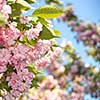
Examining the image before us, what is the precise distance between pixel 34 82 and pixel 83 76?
6627mm

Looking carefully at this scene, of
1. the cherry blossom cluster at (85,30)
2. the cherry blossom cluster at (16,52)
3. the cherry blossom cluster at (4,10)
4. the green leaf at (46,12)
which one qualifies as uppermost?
the cherry blossom cluster at (4,10)

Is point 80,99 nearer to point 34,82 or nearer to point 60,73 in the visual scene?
point 60,73

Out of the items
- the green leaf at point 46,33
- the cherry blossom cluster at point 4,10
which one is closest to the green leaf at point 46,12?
the green leaf at point 46,33

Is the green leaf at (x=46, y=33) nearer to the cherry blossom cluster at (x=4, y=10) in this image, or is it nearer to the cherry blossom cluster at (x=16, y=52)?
the cherry blossom cluster at (x=16, y=52)

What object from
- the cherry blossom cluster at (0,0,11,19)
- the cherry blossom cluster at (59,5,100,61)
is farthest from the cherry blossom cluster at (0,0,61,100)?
the cherry blossom cluster at (59,5,100,61)

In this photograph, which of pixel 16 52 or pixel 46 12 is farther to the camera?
pixel 46 12

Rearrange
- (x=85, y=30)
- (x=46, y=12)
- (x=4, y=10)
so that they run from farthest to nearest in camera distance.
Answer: (x=85, y=30), (x=46, y=12), (x=4, y=10)

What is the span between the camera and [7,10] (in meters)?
2.13

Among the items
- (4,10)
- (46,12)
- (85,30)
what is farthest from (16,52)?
(85,30)

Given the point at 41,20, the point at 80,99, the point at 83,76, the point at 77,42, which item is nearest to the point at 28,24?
the point at 41,20

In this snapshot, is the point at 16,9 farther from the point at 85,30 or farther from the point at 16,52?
the point at 85,30

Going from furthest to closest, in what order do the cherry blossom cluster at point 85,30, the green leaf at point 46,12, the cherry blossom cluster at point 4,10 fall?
the cherry blossom cluster at point 85,30
the green leaf at point 46,12
the cherry blossom cluster at point 4,10

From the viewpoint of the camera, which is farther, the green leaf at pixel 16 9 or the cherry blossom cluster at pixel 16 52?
the green leaf at pixel 16 9

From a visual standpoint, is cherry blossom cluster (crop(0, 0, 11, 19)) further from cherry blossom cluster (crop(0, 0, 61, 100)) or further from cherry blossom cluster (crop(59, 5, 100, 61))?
cherry blossom cluster (crop(59, 5, 100, 61))
